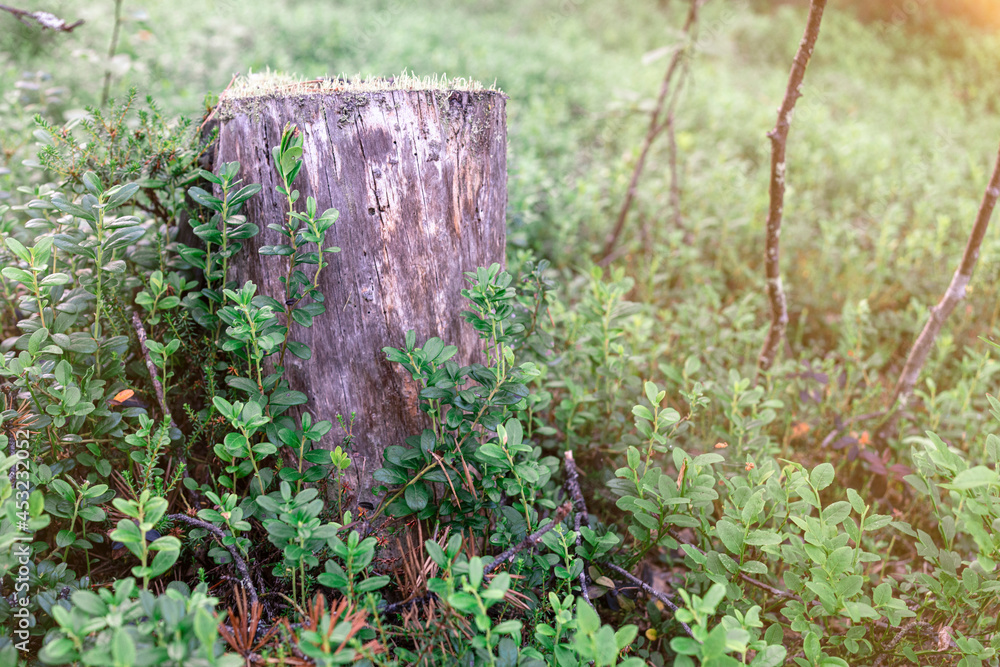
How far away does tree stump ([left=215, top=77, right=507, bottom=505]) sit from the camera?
1.75 m

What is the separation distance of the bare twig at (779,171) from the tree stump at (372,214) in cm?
134

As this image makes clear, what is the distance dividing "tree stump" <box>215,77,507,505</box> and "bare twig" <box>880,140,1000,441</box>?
7.12 ft

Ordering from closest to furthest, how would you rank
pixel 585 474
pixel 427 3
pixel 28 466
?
1. pixel 28 466
2. pixel 585 474
3. pixel 427 3

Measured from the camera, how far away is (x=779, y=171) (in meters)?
2.50

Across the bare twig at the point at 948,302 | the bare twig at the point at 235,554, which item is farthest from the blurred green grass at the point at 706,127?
the bare twig at the point at 235,554

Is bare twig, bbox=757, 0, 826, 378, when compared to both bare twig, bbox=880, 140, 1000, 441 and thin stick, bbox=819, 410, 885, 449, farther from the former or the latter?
bare twig, bbox=880, 140, 1000, 441

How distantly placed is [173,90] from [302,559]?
5.63 metres

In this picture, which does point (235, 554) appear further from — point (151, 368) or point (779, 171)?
point (779, 171)

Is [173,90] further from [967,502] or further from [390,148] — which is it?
[967,502]

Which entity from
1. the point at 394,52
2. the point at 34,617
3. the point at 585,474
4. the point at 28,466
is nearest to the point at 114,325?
the point at 28,466

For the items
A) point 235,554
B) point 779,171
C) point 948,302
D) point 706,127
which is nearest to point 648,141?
point 779,171

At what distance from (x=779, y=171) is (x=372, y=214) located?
183cm

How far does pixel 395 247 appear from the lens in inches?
71.3

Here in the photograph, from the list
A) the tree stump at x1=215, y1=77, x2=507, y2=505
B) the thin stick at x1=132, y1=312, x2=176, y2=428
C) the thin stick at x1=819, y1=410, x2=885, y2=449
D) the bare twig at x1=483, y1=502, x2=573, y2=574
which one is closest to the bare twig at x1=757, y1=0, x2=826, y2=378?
the thin stick at x1=819, y1=410, x2=885, y2=449
